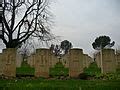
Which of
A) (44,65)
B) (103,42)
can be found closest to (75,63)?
(44,65)

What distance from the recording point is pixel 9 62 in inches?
757

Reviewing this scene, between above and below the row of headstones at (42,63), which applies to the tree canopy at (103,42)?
above

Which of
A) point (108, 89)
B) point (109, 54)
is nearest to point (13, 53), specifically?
point (109, 54)

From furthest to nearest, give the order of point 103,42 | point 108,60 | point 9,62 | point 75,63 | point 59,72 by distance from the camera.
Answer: point 103,42 < point 59,72 < point 9,62 < point 75,63 < point 108,60

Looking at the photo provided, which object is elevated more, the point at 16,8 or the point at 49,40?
the point at 16,8

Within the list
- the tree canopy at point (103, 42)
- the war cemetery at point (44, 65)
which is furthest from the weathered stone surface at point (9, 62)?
the tree canopy at point (103, 42)

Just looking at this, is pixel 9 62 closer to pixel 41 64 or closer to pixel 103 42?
pixel 41 64

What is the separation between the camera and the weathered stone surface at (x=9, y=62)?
1911 cm

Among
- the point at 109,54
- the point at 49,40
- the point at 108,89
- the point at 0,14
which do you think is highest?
the point at 0,14

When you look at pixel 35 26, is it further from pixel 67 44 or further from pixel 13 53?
pixel 67 44

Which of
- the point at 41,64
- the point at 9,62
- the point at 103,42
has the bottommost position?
the point at 41,64

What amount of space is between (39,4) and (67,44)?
197 feet

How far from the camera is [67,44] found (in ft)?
300

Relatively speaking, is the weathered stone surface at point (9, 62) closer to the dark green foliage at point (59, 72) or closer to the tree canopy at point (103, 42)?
the dark green foliage at point (59, 72)
